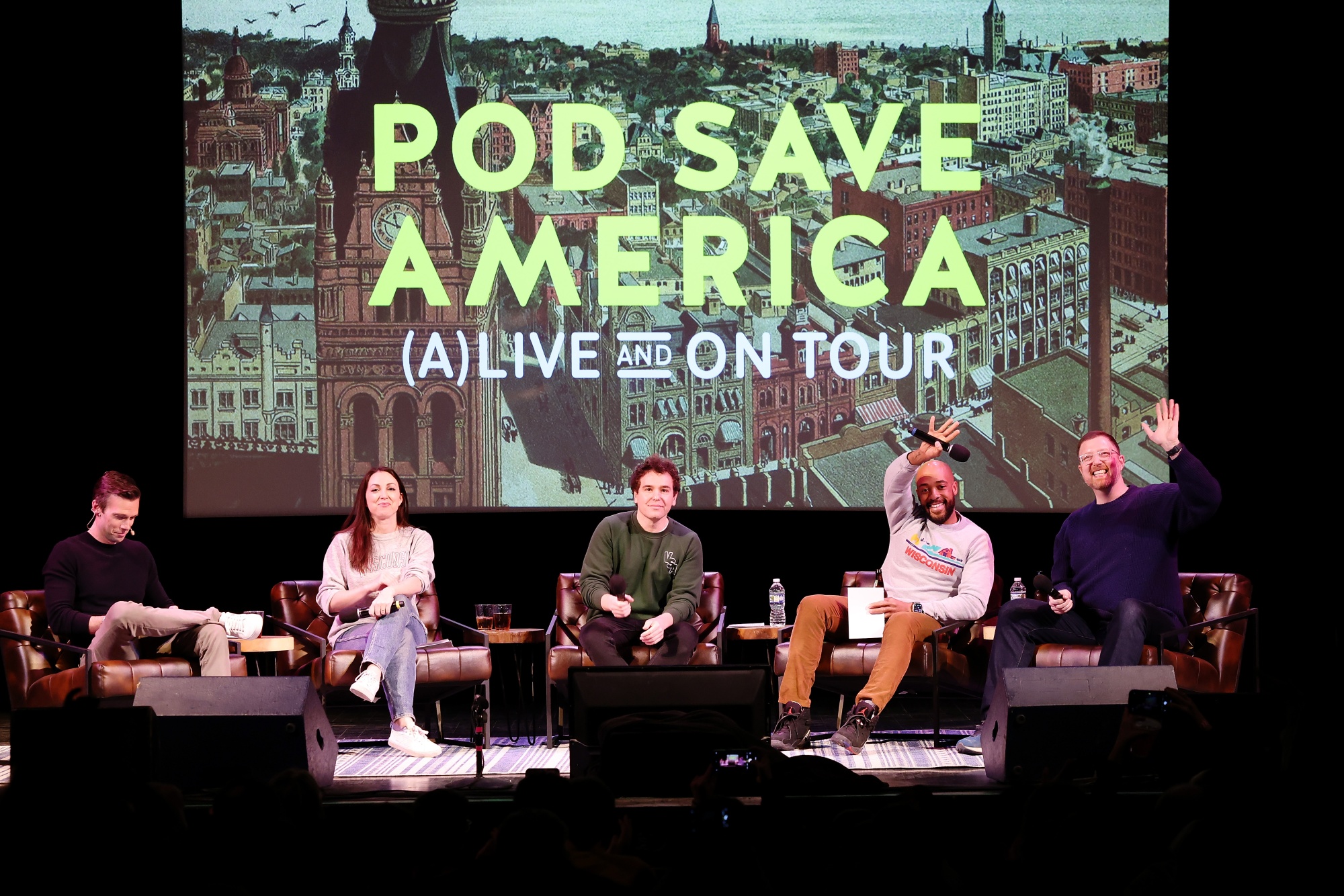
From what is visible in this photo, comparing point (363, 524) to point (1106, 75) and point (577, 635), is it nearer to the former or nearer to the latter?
point (577, 635)

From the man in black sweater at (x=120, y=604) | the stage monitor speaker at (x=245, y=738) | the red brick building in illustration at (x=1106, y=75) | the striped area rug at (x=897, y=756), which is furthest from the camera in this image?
the red brick building in illustration at (x=1106, y=75)

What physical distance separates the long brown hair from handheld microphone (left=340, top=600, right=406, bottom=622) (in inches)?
8.0

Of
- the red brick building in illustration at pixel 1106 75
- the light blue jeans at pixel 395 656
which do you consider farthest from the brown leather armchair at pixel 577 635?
the red brick building in illustration at pixel 1106 75

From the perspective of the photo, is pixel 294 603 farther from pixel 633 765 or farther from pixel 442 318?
pixel 633 765

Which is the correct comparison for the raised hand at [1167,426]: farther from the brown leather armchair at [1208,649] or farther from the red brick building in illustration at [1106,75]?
the red brick building in illustration at [1106,75]

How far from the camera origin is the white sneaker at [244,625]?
562 centimetres

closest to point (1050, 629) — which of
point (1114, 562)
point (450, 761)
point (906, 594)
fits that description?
point (1114, 562)

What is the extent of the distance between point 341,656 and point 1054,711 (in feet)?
9.13

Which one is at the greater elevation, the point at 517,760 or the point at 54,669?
the point at 54,669

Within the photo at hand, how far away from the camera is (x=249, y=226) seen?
6969 millimetres

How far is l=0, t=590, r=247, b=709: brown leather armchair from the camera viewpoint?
5.48 meters

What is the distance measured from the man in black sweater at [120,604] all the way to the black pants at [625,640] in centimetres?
130

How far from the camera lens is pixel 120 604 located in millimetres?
5652

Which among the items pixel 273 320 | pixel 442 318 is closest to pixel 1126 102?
pixel 442 318
